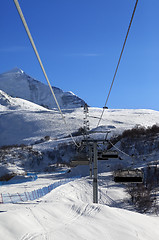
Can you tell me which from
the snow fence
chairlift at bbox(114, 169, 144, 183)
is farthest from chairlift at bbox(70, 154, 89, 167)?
the snow fence

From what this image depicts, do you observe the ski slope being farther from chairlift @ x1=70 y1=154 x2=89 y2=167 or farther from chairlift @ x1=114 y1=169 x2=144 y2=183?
chairlift @ x1=70 y1=154 x2=89 y2=167

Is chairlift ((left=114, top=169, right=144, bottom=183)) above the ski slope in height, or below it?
above

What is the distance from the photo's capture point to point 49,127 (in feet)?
571

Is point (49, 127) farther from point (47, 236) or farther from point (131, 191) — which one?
point (47, 236)

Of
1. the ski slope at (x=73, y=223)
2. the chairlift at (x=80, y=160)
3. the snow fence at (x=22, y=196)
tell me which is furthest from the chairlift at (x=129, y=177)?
the snow fence at (x=22, y=196)

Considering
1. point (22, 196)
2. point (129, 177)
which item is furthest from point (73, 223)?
point (22, 196)

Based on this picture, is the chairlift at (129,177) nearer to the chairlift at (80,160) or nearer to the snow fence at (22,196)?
the chairlift at (80,160)

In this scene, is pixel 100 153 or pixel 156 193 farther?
pixel 156 193

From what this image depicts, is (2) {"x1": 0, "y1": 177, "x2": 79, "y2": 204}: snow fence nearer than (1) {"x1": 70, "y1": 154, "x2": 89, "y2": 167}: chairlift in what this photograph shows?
No

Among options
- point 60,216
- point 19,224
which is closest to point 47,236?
Answer: point 19,224

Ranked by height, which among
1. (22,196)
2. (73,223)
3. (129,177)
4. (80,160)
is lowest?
(22,196)

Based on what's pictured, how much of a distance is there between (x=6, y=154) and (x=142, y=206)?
75516 millimetres

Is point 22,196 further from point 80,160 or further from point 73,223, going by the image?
point 73,223

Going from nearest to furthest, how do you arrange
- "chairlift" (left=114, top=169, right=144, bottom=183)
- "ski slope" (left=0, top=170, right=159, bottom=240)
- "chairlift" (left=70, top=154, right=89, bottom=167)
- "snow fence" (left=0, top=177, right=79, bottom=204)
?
"ski slope" (left=0, top=170, right=159, bottom=240), "chairlift" (left=114, top=169, right=144, bottom=183), "chairlift" (left=70, top=154, right=89, bottom=167), "snow fence" (left=0, top=177, right=79, bottom=204)
